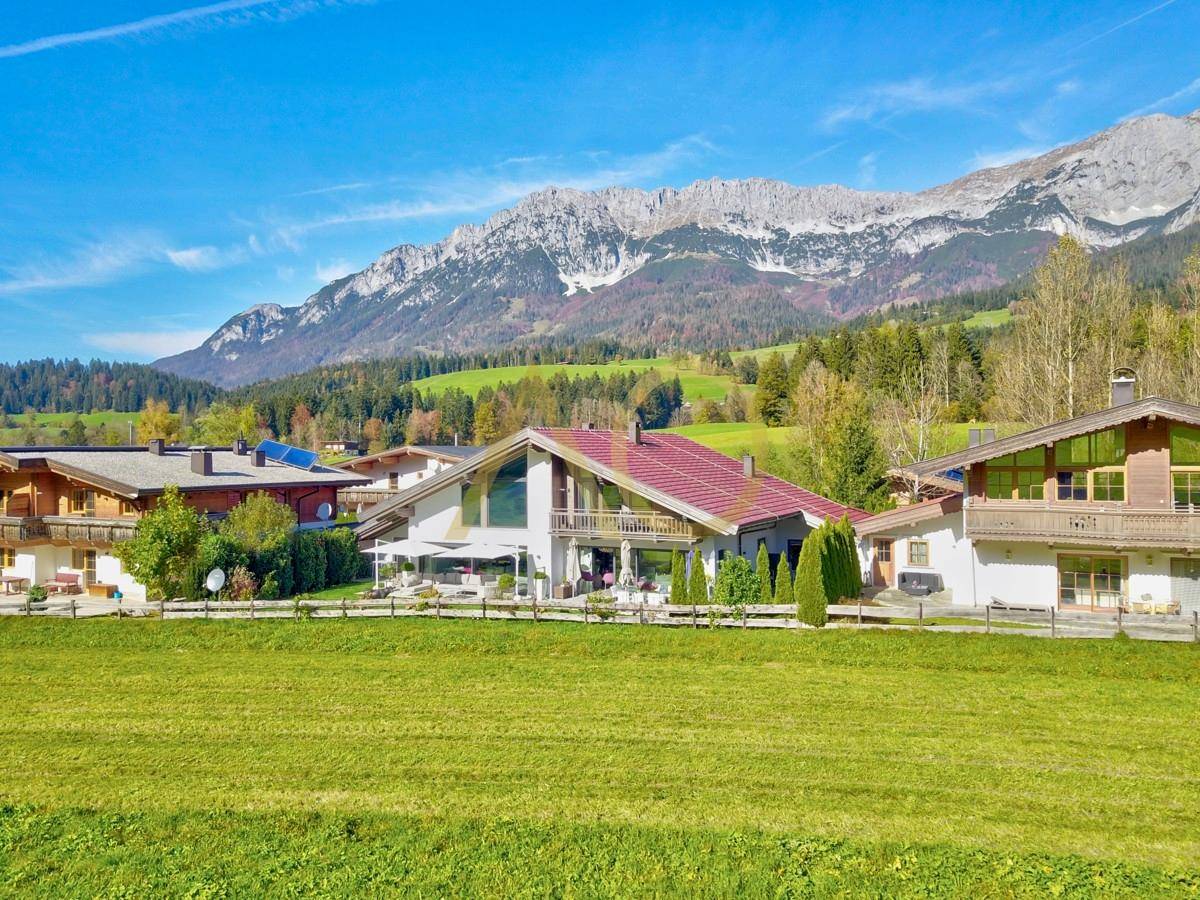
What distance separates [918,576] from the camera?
77.7 feet

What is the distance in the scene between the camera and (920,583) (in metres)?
23.7

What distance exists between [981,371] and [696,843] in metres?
72.9

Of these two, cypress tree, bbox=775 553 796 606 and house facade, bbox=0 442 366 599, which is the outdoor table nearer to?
house facade, bbox=0 442 366 599

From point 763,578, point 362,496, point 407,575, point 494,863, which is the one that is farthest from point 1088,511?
point 362,496

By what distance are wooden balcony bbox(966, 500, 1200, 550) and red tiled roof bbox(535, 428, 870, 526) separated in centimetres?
563

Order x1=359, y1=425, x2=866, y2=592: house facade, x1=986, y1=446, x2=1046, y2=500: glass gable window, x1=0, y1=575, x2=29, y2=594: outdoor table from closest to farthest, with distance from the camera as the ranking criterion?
x1=986, y1=446, x2=1046, y2=500: glass gable window → x1=359, y1=425, x2=866, y2=592: house facade → x1=0, y1=575, x2=29, y2=594: outdoor table

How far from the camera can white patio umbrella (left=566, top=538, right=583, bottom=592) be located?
944 inches

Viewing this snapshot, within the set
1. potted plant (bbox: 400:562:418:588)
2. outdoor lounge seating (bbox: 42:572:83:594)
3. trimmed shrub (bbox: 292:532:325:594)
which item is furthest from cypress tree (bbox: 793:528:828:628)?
outdoor lounge seating (bbox: 42:572:83:594)

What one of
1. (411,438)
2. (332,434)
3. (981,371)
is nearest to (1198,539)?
(981,371)

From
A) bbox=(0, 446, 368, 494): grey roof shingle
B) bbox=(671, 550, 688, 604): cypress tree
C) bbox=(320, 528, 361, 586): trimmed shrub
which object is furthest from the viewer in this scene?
bbox=(320, 528, 361, 586): trimmed shrub

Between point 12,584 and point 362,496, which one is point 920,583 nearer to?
point 12,584

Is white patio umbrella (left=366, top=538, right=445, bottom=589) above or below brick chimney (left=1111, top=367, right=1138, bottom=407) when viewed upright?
below

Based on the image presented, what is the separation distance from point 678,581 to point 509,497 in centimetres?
610

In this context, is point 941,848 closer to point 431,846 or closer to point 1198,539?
point 431,846
